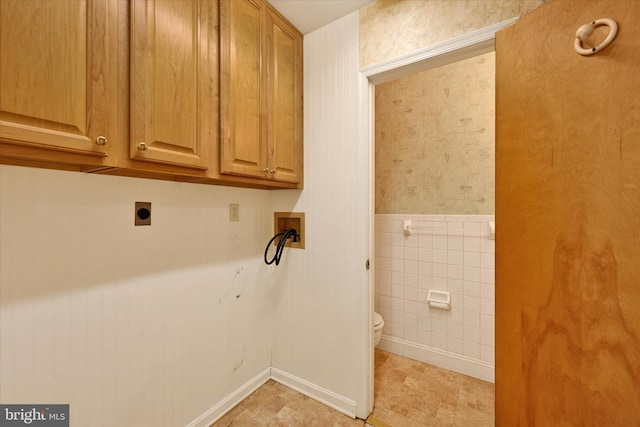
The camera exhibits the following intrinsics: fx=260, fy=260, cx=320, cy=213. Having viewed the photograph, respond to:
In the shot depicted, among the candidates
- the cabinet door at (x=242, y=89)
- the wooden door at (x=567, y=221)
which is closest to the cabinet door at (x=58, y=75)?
the cabinet door at (x=242, y=89)

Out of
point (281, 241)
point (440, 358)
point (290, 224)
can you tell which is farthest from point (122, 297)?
point (440, 358)

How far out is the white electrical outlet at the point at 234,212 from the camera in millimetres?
1630

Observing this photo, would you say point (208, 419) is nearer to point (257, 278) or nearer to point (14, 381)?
point (257, 278)

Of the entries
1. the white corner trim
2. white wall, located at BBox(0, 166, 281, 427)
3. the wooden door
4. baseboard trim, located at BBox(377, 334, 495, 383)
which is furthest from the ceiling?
baseboard trim, located at BBox(377, 334, 495, 383)

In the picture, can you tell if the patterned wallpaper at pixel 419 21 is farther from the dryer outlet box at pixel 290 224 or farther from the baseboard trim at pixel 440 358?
the baseboard trim at pixel 440 358

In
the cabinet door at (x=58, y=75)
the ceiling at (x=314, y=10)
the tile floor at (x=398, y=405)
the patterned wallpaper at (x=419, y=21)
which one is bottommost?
the tile floor at (x=398, y=405)

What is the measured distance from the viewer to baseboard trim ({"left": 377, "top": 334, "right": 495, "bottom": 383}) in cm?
190

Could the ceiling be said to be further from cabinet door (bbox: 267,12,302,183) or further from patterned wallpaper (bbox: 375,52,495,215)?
A: patterned wallpaper (bbox: 375,52,495,215)

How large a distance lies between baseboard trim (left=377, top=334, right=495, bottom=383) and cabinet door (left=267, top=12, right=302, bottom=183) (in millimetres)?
1674

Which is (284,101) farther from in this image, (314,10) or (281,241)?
(281,241)

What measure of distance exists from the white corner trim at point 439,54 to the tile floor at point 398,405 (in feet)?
6.51

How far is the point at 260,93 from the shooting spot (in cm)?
141

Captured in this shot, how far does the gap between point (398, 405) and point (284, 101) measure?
201cm

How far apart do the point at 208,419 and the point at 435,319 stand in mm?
1717
